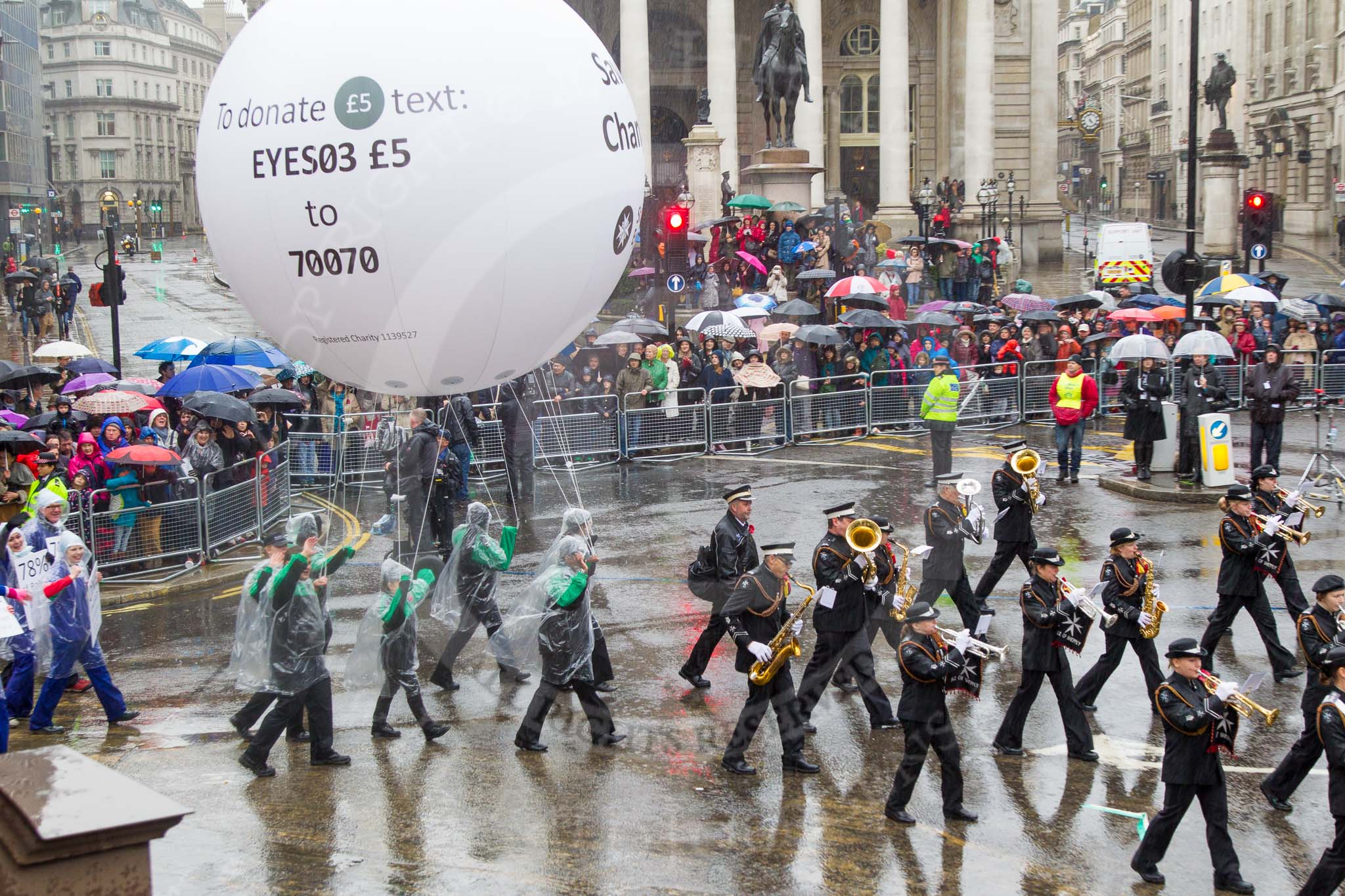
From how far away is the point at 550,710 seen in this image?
11320 mm

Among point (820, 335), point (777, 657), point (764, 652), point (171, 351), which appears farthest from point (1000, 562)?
point (171, 351)

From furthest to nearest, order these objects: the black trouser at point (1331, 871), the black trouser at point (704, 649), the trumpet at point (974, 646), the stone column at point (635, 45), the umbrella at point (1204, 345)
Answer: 1. the stone column at point (635, 45)
2. the umbrella at point (1204, 345)
3. the black trouser at point (704, 649)
4. the trumpet at point (974, 646)
5. the black trouser at point (1331, 871)

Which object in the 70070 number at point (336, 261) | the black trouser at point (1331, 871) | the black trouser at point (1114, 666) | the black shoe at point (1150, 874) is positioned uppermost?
the 70070 number at point (336, 261)

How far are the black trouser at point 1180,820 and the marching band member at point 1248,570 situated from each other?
384 centimetres

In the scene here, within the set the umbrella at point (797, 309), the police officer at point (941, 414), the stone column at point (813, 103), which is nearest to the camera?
the police officer at point (941, 414)

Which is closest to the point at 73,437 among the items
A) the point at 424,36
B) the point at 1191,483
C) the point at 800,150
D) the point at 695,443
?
the point at 695,443

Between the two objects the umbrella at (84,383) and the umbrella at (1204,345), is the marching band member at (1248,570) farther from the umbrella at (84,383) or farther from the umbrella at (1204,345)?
the umbrella at (84,383)

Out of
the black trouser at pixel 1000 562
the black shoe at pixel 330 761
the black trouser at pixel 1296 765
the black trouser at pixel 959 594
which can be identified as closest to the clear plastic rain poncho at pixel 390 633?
the black shoe at pixel 330 761

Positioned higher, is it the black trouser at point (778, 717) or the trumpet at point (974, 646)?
the trumpet at point (974, 646)

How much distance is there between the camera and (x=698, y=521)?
1881cm

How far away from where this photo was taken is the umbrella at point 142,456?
16562mm

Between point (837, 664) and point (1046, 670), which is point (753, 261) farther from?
point (1046, 670)

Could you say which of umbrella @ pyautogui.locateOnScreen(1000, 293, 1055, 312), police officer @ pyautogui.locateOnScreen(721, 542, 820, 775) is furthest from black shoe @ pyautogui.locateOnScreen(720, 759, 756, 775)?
umbrella @ pyautogui.locateOnScreen(1000, 293, 1055, 312)

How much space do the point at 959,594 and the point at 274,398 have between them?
11.1 meters
